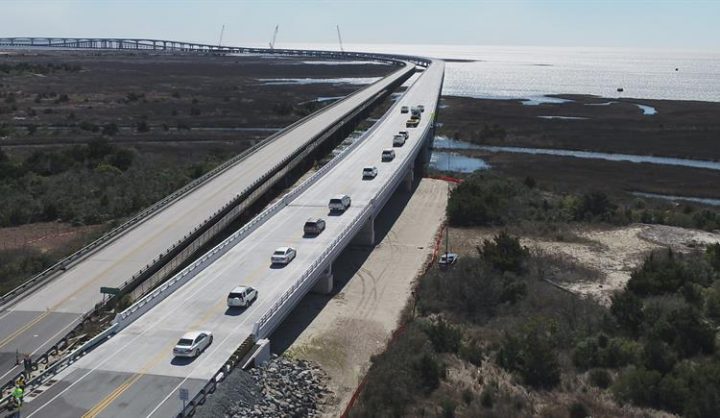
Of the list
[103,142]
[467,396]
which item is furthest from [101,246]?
[103,142]

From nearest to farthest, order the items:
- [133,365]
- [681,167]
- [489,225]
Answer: [133,365] → [489,225] → [681,167]

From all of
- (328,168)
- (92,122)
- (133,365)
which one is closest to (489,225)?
(328,168)

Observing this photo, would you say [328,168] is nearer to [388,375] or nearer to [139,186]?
[139,186]

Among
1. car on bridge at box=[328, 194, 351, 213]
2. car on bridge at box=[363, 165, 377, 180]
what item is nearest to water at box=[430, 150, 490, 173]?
car on bridge at box=[363, 165, 377, 180]

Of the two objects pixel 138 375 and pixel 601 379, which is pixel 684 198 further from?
pixel 138 375

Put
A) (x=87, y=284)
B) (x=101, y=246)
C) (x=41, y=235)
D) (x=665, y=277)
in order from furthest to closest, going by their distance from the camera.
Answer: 1. (x=41, y=235)
2. (x=101, y=246)
3. (x=665, y=277)
4. (x=87, y=284)

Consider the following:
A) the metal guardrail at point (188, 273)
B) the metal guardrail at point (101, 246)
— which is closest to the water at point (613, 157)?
the metal guardrail at point (188, 273)
